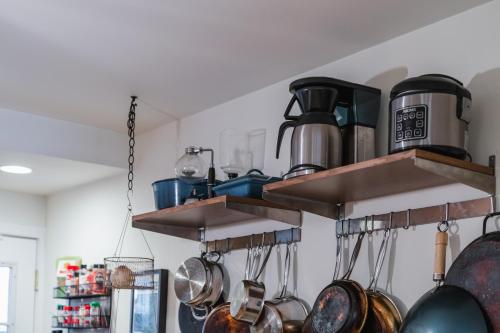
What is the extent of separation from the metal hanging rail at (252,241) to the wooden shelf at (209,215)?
52 millimetres

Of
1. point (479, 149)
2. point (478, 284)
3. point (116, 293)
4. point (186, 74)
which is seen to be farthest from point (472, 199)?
point (116, 293)

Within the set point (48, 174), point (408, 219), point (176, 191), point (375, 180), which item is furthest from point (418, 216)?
point (48, 174)

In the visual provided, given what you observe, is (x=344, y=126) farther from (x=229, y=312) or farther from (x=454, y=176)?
(x=229, y=312)

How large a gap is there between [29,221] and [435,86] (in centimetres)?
300

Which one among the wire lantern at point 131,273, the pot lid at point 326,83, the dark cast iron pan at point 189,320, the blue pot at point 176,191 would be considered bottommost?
the dark cast iron pan at point 189,320

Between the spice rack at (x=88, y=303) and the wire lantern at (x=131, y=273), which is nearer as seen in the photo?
the wire lantern at (x=131, y=273)

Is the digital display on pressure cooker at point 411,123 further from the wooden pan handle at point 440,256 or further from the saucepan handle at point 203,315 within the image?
the saucepan handle at point 203,315

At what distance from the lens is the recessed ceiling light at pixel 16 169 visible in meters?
3.60

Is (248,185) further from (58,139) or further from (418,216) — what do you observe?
(58,139)

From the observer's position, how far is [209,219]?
288cm

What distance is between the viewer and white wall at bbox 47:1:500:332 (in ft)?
6.71

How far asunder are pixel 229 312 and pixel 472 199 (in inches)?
43.0

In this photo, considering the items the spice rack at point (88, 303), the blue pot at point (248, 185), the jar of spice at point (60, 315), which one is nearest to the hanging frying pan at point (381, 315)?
the blue pot at point (248, 185)

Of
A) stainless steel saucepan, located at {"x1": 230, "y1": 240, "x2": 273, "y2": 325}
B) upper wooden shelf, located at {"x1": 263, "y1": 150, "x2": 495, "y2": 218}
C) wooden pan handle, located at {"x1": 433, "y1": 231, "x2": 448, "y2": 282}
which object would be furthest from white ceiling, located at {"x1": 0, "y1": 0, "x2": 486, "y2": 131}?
stainless steel saucepan, located at {"x1": 230, "y1": 240, "x2": 273, "y2": 325}
